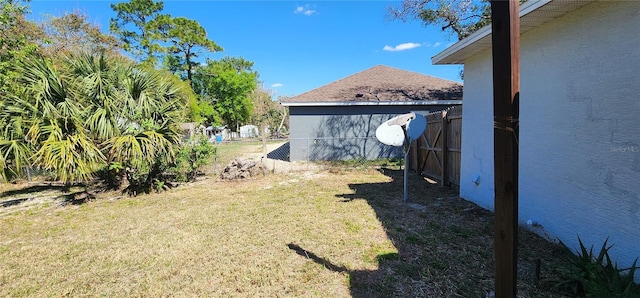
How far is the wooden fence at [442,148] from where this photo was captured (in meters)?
6.39

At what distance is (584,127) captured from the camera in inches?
115

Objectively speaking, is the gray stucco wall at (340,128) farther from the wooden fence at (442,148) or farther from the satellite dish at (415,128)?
the satellite dish at (415,128)

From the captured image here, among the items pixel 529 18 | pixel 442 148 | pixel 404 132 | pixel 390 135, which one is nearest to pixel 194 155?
pixel 390 135

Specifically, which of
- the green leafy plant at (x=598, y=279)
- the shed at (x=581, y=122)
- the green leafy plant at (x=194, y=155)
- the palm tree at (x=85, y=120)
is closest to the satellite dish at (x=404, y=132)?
the shed at (x=581, y=122)

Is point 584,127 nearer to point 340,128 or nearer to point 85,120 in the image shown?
point 85,120

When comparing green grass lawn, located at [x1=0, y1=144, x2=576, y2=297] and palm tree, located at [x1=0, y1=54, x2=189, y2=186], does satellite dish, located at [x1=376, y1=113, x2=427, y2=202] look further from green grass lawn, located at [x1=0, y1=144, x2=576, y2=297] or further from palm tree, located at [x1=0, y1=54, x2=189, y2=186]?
palm tree, located at [x1=0, y1=54, x2=189, y2=186]

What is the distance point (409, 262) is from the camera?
3.11 meters

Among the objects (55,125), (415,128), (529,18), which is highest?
(529,18)

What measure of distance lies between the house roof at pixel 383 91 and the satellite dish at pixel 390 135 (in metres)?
6.22

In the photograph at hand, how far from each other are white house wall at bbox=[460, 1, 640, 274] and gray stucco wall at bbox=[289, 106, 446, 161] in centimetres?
867

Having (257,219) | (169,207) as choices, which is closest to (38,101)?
(169,207)

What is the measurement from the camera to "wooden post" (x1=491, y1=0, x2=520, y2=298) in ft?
4.93

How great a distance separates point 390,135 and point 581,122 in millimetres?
3396

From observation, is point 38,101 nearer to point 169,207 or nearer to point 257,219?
point 169,207
